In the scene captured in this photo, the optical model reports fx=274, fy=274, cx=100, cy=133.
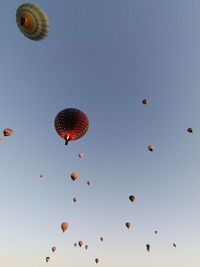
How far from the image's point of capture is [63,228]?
3297cm

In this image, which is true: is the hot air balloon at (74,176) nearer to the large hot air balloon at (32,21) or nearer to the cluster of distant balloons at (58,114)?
the cluster of distant balloons at (58,114)

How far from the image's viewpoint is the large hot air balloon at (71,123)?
2438 cm

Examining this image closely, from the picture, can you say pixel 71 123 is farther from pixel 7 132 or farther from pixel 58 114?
pixel 7 132

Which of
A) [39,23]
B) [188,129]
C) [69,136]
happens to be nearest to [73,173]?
[69,136]

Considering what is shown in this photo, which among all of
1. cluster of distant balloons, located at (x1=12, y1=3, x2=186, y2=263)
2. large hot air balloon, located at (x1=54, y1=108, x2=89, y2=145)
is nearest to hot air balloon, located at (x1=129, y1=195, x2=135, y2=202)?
cluster of distant balloons, located at (x1=12, y1=3, x2=186, y2=263)

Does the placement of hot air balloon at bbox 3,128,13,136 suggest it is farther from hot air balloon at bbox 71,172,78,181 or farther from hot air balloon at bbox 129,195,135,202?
hot air balloon at bbox 129,195,135,202

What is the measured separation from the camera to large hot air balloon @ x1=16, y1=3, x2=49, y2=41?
63.9 ft

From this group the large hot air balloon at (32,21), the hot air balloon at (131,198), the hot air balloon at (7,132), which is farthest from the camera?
the hot air balloon at (131,198)

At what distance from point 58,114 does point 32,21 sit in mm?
8400

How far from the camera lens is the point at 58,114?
25141mm

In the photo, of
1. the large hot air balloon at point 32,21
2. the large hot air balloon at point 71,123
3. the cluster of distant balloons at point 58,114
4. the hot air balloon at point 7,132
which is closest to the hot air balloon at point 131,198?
the cluster of distant balloons at point 58,114

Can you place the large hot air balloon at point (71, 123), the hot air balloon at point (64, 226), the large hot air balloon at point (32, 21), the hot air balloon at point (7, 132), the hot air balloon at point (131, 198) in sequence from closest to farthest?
1. the large hot air balloon at point (32, 21)
2. the large hot air balloon at point (71, 123)
3. the hot air balloon at point (7, 132)
4. the hot air balloon at point (64, 226)
5. the hot air balloon at point (131, 198)

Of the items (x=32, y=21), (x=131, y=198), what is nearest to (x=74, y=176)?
(x=131, y=198)

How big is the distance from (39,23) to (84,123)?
30.2 feet
